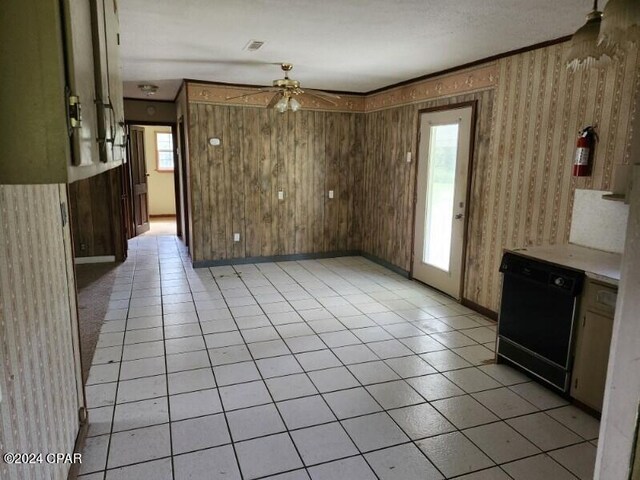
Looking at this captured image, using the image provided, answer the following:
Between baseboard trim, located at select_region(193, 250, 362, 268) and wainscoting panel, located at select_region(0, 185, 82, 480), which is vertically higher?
wainscoting panel, located at select_region(0, 185, 82, 480)

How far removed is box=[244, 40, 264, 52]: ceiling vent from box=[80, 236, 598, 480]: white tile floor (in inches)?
96.6

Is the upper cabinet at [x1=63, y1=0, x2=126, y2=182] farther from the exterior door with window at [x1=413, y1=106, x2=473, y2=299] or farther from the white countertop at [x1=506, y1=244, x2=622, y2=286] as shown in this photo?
the exterior door with window at [x1=413, y1=106, x2=473, y2=299]

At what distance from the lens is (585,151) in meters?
3.07

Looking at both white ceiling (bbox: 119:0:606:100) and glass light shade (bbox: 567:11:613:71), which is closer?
glass light shade (bbox: 567:11:613:71)

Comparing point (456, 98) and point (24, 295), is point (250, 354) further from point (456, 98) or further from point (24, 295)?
point (456, 98)

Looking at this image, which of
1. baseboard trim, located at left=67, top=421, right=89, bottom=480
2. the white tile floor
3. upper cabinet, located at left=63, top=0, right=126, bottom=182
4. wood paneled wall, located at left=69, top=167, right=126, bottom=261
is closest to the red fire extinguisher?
the white tile floor

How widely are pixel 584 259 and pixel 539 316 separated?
0.49m

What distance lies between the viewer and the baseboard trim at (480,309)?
13.5 ft

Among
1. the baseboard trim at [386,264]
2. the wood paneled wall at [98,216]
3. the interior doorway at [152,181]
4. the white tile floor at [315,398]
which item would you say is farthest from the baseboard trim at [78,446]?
the interior doorway at [152,181]

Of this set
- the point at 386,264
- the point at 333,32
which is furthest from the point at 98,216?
the point at 333,32

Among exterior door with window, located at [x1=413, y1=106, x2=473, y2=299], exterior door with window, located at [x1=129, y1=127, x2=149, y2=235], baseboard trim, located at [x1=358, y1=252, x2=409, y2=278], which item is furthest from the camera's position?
exterior door with window, located at [x1=129, y1=127, x2=149, y2=235]

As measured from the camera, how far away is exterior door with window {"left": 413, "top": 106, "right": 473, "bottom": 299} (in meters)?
4.48

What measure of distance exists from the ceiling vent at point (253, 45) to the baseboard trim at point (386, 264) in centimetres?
327

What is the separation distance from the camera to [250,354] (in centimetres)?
334
